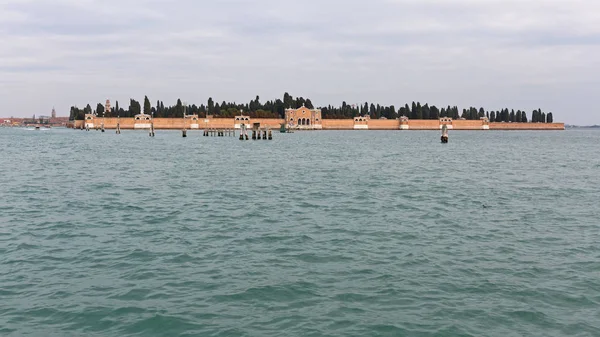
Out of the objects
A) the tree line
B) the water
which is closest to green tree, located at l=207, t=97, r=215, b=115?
the tree line

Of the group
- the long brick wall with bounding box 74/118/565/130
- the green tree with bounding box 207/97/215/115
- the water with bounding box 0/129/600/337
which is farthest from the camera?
the long brick wall with bounding box 74/118/565/130

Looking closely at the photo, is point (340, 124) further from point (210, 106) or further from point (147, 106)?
point (147, 106)

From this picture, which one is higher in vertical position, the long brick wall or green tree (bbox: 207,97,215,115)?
green tree (bbox: 207,97,215,115)

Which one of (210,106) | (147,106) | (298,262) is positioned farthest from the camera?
(147,106)

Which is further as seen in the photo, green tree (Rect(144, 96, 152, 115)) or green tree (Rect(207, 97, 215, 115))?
green tree (Rect(207, 97, 215, 115))

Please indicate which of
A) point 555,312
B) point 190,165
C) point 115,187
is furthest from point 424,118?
point 555,312

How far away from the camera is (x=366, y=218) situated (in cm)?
1235

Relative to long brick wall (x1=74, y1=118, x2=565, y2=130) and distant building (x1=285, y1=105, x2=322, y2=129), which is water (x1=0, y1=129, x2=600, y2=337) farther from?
distant building (x1=285, y1=105, x2=322, y2=129)

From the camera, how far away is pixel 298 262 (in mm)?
8625

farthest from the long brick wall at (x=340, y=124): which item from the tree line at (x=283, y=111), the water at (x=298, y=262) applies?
the water at (x=298, y=262)

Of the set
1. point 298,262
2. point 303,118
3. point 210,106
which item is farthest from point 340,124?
point 298,262

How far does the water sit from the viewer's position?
6.28 metres

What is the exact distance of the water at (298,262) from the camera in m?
6.28

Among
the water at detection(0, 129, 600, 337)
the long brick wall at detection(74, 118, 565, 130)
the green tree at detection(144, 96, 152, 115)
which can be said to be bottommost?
the water at detection(0, 129, 600, 337)
